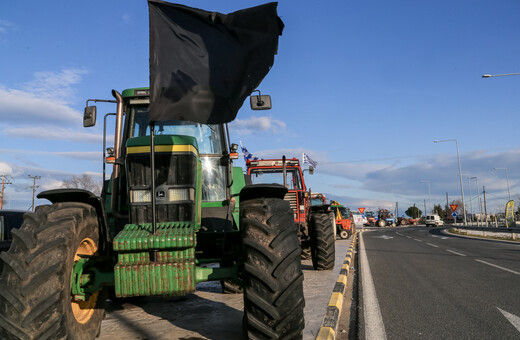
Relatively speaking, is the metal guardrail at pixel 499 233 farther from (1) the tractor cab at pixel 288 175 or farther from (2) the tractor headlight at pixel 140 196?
(2) the tractor headlight at pixel 140 196

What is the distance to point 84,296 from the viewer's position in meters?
3.93

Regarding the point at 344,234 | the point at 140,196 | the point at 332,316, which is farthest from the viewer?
the point at 344,234

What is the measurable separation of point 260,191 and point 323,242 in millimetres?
5936

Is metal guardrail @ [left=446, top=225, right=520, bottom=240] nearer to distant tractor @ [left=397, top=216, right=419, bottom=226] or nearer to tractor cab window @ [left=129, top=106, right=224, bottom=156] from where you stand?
tractor cab window @ [left=129, top=106, right=224, bottom=156]

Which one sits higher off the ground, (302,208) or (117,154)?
(117,154)

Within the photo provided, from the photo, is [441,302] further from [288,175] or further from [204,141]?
[288,175]

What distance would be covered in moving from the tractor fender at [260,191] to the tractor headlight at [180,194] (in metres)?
0.68

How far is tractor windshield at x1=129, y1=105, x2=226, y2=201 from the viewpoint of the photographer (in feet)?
18.8

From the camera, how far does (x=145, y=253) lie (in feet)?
12.4

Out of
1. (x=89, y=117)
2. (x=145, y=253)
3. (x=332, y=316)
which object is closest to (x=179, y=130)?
(x=89, y=117)

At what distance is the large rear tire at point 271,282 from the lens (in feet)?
11.9

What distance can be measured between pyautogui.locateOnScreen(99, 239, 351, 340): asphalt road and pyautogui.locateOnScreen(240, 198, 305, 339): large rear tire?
974 millimetres

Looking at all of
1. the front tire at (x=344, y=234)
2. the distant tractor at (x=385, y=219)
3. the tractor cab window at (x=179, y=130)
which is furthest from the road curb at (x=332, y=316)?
the distant tractor at (x=385, y=219)

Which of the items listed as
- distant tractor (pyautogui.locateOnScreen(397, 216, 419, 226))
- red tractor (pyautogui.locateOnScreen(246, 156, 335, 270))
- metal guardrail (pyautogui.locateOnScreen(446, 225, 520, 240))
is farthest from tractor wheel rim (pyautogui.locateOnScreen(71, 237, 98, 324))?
distant tractor (pyautogui.locateOnScreen(397, 216, 419, 226))
